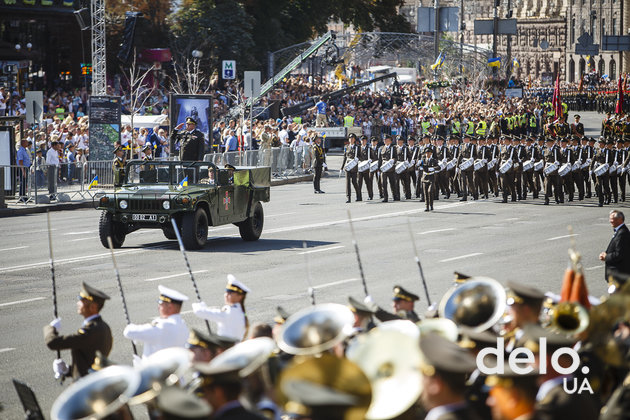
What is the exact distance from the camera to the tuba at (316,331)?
6.07 metres

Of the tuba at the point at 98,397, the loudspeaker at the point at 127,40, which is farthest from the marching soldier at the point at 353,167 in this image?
the tuba at the point at 98,397

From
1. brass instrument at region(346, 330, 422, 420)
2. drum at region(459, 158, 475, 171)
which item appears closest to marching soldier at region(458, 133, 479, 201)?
drum at region(459, 158, 475, 171)

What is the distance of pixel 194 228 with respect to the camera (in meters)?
19.8

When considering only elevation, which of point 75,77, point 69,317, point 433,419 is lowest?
point 69,317

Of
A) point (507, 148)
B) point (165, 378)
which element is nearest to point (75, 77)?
point (507, 148)

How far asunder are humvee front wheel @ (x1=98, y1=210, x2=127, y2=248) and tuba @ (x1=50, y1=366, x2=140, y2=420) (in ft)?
47.4

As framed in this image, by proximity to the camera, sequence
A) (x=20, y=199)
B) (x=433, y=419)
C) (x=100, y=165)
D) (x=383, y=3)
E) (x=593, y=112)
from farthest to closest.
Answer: (x=593, y=112) → (x=383, y=3) → (x=100, y=165) → (x=20, y=199) → (x=433, y=419)

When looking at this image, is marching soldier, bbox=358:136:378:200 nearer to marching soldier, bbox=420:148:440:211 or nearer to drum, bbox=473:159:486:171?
drum, bbox=473:159:486:171

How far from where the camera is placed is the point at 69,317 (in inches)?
549

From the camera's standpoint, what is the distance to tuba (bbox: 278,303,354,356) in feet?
19.9

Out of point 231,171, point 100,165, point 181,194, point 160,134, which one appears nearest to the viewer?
point 181,194

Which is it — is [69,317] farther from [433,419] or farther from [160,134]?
[160,134]

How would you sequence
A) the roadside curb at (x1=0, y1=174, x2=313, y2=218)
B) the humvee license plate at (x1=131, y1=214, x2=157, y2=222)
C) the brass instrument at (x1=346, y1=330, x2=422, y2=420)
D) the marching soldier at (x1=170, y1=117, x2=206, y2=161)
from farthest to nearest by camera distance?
the roadside curb at (x1=0, y1=174, x2=313, y2=218) → the marching soldier at (x1=170, y1=117, x2=206, y2=161) → the humvee license plate at (x1=131, y1=214, x2=157, y2=222) → the brass instrument at (x1=346, y1=330, x2=422, y2=420)

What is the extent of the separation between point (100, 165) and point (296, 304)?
17.9 metres
